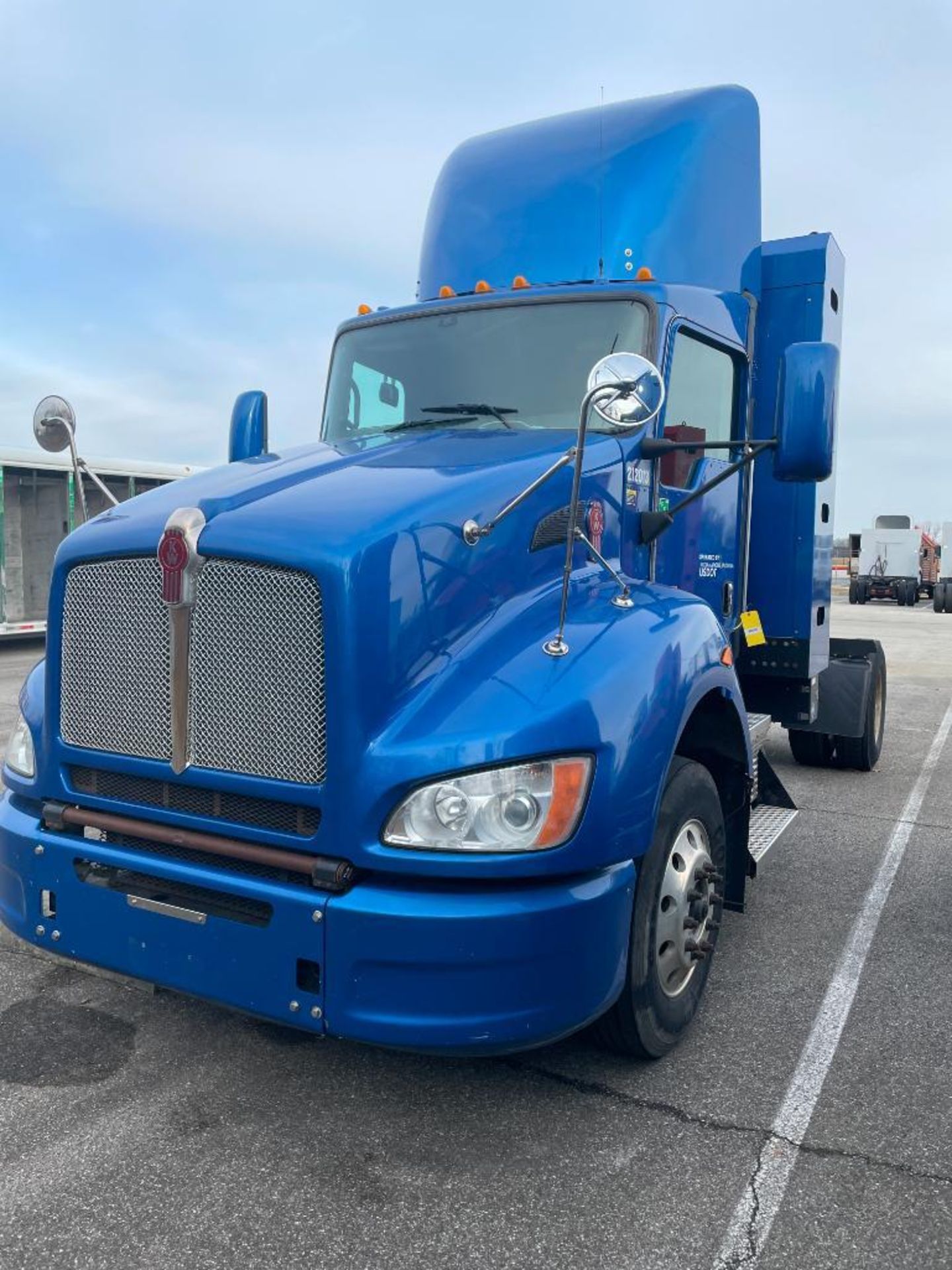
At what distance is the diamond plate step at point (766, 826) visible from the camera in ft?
18.7

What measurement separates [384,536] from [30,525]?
46.5ft

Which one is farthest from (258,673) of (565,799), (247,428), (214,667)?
(247,428)

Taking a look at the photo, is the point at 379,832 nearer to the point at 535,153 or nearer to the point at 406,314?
the point at 406,314

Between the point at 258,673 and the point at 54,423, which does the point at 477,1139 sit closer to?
the point at 258,673

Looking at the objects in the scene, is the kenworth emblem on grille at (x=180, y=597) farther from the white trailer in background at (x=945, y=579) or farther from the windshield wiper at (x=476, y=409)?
the white trailer in background at (x=945, y=579)

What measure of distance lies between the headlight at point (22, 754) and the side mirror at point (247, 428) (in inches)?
85.9

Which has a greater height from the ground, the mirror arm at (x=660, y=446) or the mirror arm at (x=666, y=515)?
the mirror arm at (x=660, y=446)

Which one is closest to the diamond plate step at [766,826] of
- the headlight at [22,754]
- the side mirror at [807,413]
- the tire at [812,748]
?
the tire at [812,748]

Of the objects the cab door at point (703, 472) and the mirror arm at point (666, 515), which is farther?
the cab door at point (703, 472)

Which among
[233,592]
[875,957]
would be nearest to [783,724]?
[875,957]

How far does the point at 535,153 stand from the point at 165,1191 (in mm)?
4862

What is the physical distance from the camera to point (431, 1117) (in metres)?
2.94

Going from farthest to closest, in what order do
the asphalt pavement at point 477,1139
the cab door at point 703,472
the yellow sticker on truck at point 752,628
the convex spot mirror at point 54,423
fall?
the yellow sticker on truck at point 752,628 → the cab door at point 703,472 → the convex spot mirror at point 54,423 → the asphalt pavement at point 477,1139

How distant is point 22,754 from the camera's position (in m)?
3.33
